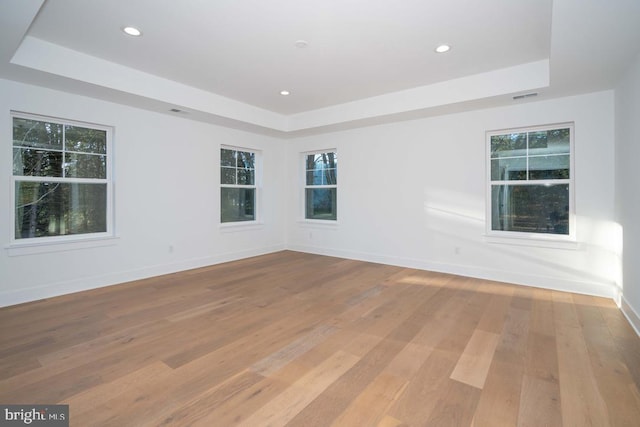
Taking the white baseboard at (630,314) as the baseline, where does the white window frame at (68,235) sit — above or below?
above

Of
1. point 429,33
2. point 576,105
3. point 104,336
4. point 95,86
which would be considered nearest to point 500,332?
point 429,33

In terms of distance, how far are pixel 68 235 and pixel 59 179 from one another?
2.34ft

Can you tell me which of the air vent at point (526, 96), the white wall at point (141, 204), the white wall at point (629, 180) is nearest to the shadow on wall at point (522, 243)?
the white wall at point (629, 180)

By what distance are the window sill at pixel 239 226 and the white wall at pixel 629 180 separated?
546 cm

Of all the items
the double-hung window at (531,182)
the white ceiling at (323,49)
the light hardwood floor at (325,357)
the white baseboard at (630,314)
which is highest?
the white ceiling at (323,49)

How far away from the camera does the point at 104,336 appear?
2.72 metres

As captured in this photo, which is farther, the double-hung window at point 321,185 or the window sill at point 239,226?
the double-hung window at point 321,185

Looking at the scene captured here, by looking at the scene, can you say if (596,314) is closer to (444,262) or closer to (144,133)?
(444,262)

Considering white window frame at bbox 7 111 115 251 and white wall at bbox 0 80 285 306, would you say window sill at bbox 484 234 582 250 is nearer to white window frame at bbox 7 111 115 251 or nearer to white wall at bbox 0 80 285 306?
white wall at bbox 0 80 285 306

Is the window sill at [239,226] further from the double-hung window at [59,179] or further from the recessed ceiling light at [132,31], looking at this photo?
the recessed ceiling light at [132,31]

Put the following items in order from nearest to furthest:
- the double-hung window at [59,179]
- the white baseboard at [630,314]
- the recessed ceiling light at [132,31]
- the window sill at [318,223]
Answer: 1. the white baseboard at [630,314]
2. the recessed ceiling light at [132,31]
3. the double-hung window at [59,179]
4. the window sill at [318,223]

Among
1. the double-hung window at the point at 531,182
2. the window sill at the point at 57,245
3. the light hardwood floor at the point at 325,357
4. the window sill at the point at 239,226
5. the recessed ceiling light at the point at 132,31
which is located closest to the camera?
the light hardwood floor at the point at 325,357

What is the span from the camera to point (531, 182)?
4340mm

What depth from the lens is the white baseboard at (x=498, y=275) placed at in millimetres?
3850
